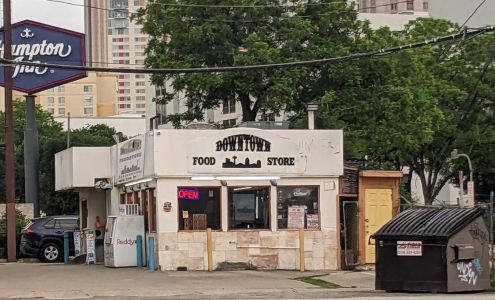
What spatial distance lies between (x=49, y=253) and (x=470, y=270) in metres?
17.3

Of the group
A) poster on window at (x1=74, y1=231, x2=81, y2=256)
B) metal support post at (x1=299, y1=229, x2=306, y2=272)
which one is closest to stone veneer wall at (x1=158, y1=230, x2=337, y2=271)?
metal support post at (x1=299, y1=229, x2=306, y2=272)

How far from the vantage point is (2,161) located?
74.2 meters

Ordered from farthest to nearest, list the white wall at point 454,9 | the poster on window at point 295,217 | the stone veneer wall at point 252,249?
the white wall at point 454,9, the poster on window at point 295,217, the stone veneer wall at point 252,249

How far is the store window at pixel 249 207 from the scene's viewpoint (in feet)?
81.2

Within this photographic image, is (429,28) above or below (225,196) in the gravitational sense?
above

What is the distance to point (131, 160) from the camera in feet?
86.5

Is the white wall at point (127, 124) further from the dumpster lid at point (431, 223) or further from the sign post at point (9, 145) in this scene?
the dumpster lid at point (431, 223)

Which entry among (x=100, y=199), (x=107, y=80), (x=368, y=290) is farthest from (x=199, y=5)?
(x=107, y=80)

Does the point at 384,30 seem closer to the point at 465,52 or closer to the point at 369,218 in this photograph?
the point at 465,52

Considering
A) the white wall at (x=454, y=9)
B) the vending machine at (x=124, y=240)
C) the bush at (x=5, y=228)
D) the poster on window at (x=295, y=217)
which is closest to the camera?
the poster on window at (x=295, y=217)

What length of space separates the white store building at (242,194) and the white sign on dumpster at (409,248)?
6790 millimetres

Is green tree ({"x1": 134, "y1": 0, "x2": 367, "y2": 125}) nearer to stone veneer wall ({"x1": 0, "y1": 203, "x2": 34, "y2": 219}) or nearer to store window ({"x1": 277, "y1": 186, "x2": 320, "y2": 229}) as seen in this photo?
stone veneer wall ({"x1": 0, "y1": 203, "x2": 34, "y2": 219})

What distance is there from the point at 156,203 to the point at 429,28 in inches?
1243

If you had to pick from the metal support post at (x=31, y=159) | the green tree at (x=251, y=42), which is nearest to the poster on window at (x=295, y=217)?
the green tree at (x=251, y=42)
